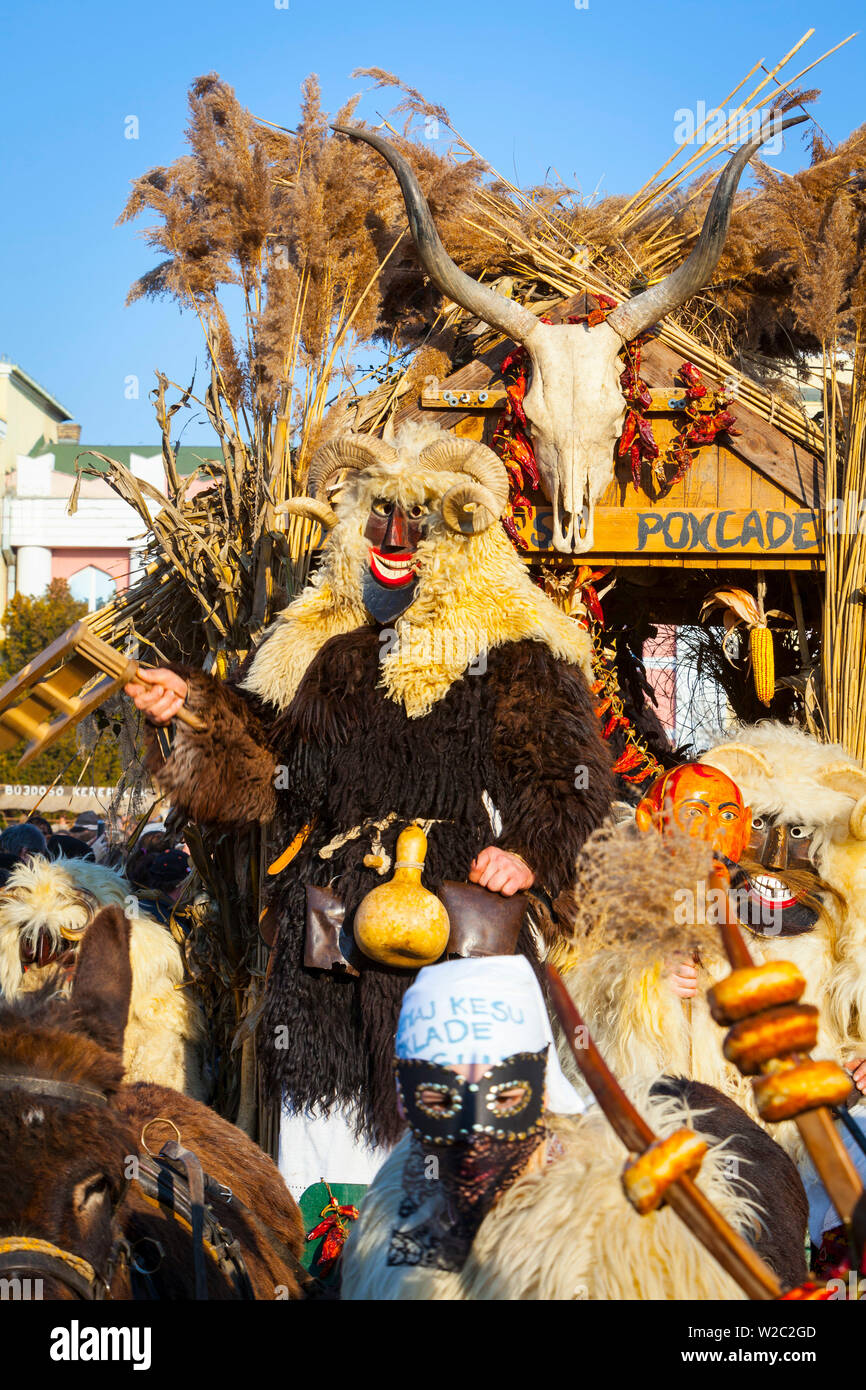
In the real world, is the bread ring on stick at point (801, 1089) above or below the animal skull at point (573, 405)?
below

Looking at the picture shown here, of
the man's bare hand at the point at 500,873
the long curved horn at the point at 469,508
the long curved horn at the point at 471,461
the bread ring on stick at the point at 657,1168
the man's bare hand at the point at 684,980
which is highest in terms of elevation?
the long curved horn at the point at 471,461

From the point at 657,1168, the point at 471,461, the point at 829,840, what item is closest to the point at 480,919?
the point at 829,840

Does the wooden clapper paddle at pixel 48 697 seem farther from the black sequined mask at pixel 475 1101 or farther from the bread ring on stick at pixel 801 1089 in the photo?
the bread ring on stick at pixel 801 1089

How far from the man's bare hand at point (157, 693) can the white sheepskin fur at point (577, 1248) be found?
5.52 ft

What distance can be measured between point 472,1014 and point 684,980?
155cm

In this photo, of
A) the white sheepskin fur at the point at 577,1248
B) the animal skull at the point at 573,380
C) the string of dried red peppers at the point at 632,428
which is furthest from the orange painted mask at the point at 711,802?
the white sheepskin fur at the point at 577,1248

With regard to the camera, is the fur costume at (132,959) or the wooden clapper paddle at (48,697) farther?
the fur costume at (132,959)

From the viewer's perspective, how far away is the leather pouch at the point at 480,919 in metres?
3.17

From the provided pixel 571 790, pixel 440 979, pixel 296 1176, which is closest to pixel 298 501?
pixel 571 790

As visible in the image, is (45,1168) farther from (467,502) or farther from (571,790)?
(467,502)

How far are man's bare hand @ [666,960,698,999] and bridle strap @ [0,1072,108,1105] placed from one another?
5.22 feet

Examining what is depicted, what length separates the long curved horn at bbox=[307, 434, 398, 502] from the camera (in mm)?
3738
